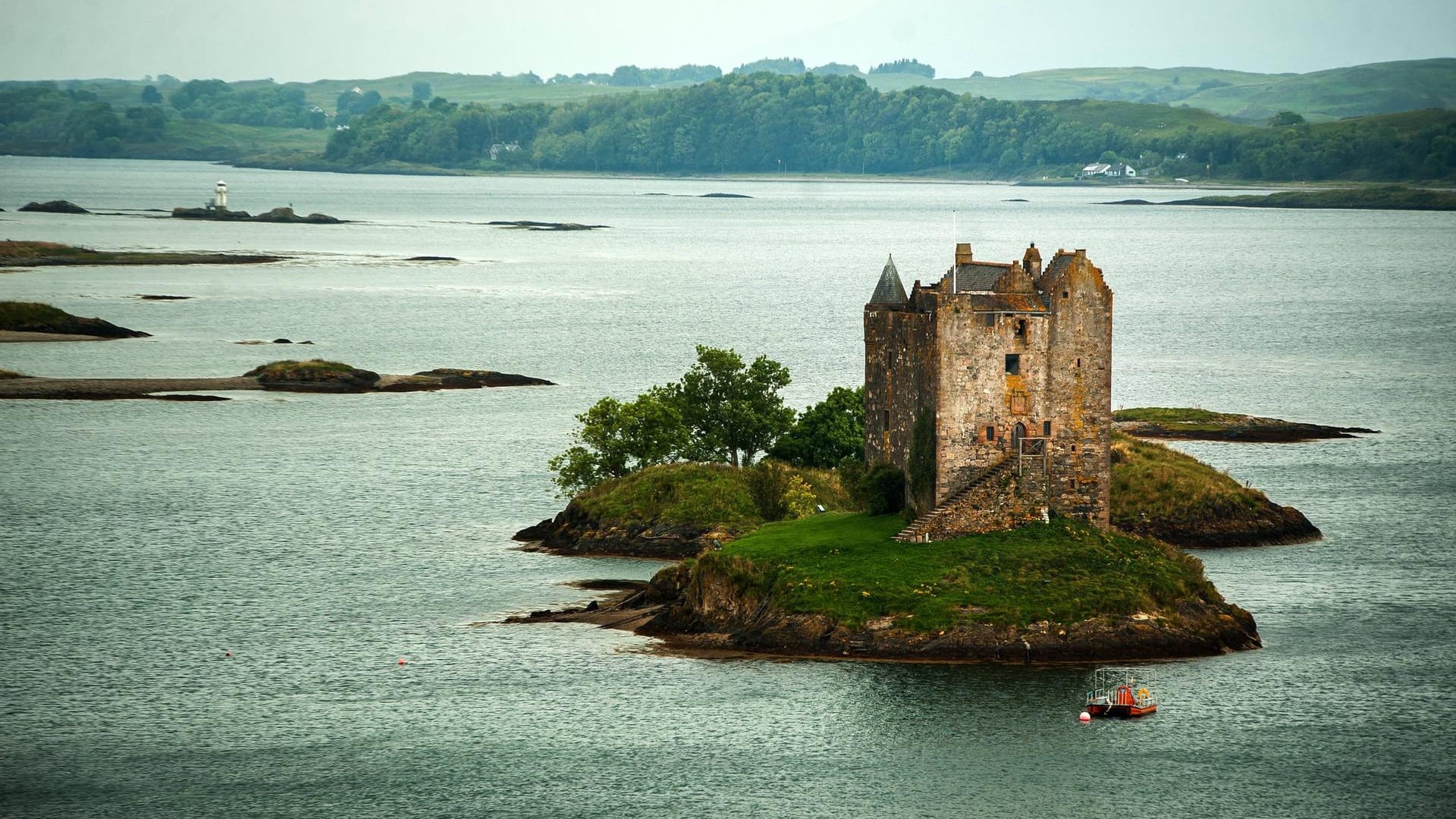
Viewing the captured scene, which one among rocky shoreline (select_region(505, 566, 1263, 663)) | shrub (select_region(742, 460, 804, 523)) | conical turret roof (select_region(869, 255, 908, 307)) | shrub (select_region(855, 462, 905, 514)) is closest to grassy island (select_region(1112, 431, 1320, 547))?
shrub (select_region(742, 460, 804, 523))

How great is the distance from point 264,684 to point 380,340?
11584 centimetres

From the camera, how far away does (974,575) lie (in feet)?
228

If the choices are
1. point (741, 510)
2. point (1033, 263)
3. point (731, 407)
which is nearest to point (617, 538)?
point (741, 510)

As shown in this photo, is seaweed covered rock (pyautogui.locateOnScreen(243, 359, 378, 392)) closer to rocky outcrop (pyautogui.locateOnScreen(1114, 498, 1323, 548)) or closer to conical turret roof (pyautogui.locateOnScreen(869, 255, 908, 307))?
rocky outcrop (pyautogui.locateOnScreen(1114, 498, 1323, 548))

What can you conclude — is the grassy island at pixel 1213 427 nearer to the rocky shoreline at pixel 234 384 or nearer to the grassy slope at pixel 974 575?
the grassy slope at pixel 974 575

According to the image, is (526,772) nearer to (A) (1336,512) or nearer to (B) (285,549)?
(B) (285,549)

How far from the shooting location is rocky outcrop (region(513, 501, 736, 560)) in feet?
291

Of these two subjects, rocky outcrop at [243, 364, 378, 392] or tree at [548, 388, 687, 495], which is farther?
rocky outcrop at [243, 364, 378, 392]

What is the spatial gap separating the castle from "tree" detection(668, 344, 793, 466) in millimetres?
25516

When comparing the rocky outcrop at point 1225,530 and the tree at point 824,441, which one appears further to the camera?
the tree at point 824,441

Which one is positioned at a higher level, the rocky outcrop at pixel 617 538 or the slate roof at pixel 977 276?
the slate roof at pixel 977 276

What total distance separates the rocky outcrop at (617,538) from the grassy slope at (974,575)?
1359 cm

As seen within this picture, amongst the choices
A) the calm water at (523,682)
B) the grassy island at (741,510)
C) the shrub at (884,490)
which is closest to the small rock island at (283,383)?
the calm water at (523,682)

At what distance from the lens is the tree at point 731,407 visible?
99312mm
